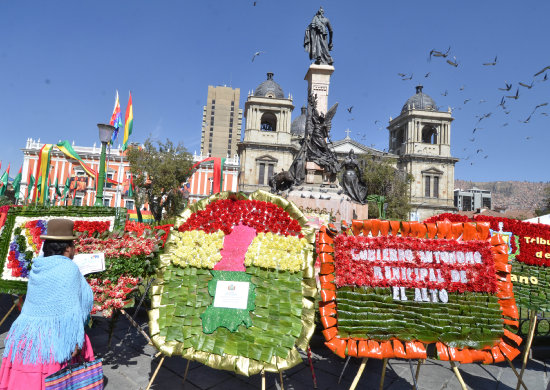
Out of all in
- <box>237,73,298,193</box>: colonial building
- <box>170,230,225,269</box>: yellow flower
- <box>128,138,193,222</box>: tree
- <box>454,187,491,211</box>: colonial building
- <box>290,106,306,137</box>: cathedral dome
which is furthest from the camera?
<box>454,187,491,211</box>: colonial building

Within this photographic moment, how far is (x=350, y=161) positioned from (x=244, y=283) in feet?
28.3

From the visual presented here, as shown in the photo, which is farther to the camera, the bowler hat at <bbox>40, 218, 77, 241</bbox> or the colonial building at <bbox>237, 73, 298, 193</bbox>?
the colonial building at <bbox>237, 73, 298, 193</bbox>

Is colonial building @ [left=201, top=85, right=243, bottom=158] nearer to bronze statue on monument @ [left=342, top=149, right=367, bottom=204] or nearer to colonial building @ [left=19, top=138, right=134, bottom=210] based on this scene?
colonial building @ [left=19, top=138, right=134, bottom=210]

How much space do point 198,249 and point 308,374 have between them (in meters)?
2.12

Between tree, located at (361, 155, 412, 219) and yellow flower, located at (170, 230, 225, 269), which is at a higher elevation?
tree, located at (361, 155, 412, 219)

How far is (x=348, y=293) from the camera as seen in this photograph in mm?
2830

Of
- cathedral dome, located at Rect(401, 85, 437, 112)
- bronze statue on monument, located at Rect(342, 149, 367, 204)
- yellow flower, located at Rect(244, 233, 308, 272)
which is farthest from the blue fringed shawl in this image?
cathedral dome, located at Rect(401, 85, 437, 112)

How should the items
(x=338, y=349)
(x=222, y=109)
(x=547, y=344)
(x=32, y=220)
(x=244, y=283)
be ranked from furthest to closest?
1. (x=222, y=109)
2. (x=547, y=344)
3. (x=32, y=220)
4. (x=244, y=283)
5. (x=338, y=349)

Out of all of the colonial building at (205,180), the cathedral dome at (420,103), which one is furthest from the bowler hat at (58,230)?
the cathedral dome at (420,103)

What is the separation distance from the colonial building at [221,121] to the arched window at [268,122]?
5238 centimetres

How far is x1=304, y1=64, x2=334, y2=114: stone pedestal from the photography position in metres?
11.6

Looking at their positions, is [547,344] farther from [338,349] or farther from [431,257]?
[338,349]

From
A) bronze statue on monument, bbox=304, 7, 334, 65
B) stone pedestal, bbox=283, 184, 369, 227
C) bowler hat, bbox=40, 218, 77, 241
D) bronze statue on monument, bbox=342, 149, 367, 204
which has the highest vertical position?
bronze statue on monument, bbox=304, 7, 334, 65

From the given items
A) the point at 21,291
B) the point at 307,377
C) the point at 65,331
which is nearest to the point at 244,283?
the point at 65,331
